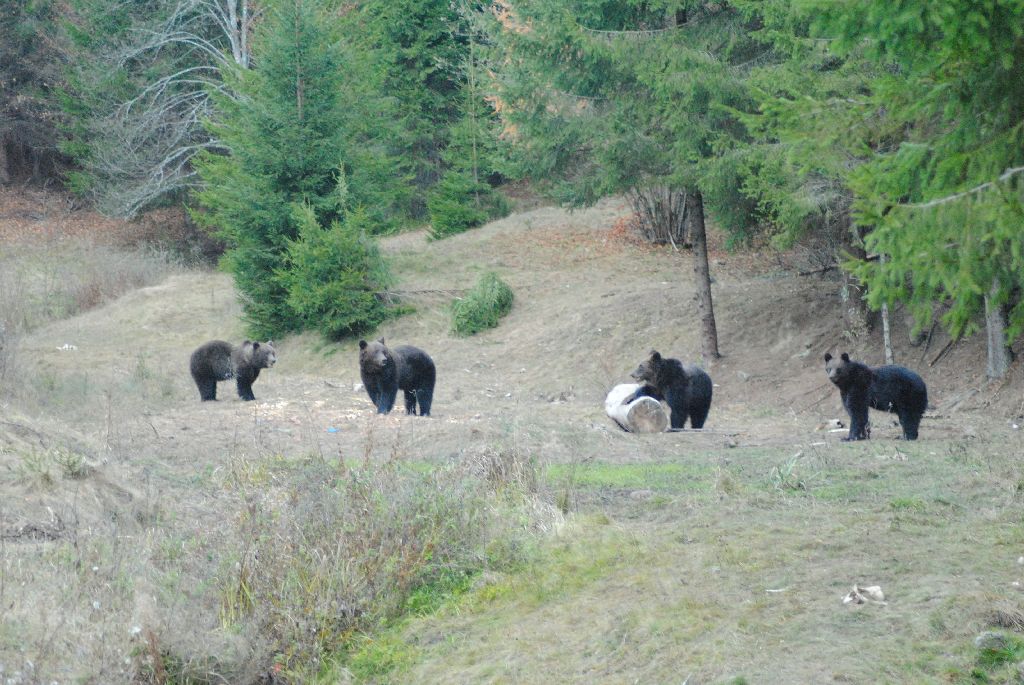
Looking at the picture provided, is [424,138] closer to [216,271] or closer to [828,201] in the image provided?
[216,271]

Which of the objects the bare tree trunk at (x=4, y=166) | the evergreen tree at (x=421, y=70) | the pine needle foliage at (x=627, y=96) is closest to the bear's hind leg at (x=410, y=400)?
the pine needle foliage at (x=627, y=96)

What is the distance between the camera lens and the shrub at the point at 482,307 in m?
26.8

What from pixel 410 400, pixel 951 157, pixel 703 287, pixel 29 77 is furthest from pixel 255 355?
pixel 29 77

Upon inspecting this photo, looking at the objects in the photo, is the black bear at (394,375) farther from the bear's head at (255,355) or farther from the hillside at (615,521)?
the bear's head at (255,355)

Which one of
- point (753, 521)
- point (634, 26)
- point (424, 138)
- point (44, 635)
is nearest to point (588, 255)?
point (634, 26)

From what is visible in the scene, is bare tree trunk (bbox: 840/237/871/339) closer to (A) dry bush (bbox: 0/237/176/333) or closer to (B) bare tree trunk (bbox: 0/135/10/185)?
(A) dry bush (bbox: 0/237/176/333)

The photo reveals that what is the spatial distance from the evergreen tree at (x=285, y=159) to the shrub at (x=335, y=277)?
0.31m

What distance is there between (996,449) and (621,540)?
4935 mm

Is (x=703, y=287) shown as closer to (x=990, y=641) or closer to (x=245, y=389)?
(x=245, y=389)

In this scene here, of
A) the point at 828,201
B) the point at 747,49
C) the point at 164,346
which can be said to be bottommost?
the point at 164,346

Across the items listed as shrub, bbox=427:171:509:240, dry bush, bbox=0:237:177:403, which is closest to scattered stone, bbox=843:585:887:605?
dry bush, bbox=0:237:177:403

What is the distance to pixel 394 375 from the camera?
16.1 m

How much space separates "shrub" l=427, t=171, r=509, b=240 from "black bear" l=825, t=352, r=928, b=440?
24.9 meters

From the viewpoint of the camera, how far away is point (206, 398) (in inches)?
744
